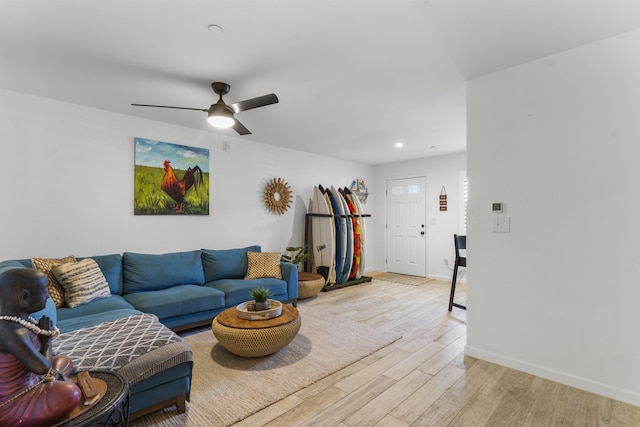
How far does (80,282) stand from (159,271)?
30.9 inches

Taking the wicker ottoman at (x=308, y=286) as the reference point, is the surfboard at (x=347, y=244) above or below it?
above

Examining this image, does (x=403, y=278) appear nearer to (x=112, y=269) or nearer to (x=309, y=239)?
(x=309, y=239)

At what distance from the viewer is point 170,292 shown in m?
3.19

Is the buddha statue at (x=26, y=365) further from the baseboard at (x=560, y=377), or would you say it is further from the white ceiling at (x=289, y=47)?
the baseboard at (x=560, y=377)

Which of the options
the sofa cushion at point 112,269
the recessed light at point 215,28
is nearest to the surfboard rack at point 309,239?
the sofa cushion at point 112,269

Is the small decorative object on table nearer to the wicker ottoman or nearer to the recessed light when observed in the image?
the wicker ottoman

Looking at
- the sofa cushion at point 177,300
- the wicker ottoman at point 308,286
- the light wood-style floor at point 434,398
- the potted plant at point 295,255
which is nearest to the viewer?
the light wood-style floor at point 434,398

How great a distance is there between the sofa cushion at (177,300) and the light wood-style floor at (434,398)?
156 centimetres

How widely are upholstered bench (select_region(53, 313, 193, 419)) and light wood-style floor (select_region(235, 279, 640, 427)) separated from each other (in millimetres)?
495

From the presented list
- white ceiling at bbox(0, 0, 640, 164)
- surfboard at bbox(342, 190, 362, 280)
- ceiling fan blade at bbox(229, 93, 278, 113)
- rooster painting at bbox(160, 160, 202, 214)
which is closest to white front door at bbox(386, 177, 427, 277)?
surfboard at bbox(342, 190, 362, 280)

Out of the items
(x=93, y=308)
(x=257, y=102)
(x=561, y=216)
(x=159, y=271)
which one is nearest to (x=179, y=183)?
(x=159, y=271)

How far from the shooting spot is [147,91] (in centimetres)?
291

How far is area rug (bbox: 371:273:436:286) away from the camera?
18.7 ft

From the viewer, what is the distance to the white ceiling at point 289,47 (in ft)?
5.86
